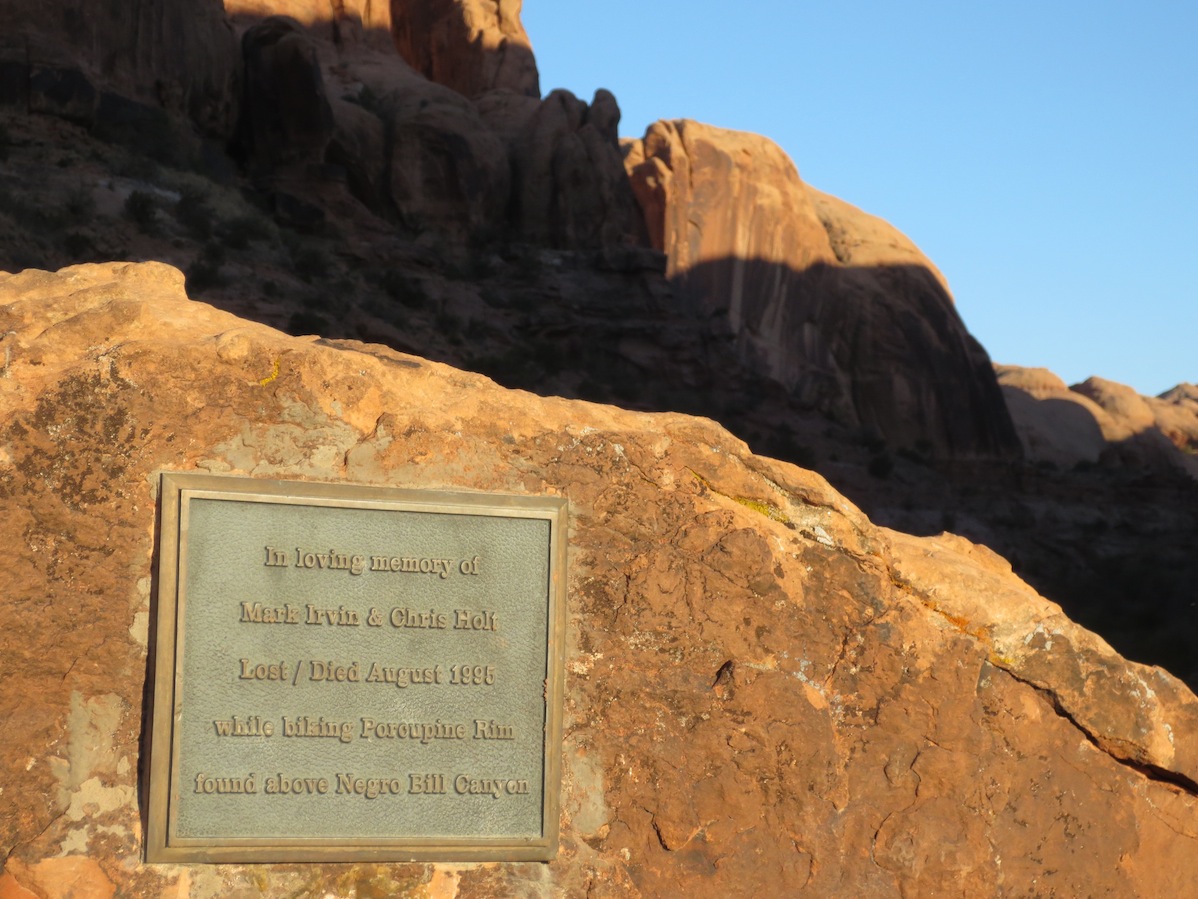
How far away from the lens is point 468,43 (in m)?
39.5

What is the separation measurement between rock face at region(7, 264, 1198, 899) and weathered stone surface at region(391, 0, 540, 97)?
3570cm

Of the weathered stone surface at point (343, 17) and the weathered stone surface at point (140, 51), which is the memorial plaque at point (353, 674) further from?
the weathered stone surface at point (343, 17)

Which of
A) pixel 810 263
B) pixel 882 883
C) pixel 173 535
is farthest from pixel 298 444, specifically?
pixel 810 263

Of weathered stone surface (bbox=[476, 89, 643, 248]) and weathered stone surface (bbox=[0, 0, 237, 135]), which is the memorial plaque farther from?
weathered stone surface (bbox=[476, 89, 643, 248])

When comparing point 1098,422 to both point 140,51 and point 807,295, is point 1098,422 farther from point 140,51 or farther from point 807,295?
point 140,51

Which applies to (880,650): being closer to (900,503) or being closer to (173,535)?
(173,535)

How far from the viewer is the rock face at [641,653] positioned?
4.26m

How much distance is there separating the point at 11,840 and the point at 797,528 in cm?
290

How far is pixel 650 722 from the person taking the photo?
4734mm


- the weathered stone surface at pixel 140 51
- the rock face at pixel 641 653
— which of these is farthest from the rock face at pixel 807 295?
the rock face at pixel 641 653

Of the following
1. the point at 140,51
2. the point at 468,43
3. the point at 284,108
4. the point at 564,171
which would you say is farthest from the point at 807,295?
the point at 140,51

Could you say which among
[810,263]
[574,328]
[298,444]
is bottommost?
[298,444]

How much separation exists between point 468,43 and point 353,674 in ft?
123

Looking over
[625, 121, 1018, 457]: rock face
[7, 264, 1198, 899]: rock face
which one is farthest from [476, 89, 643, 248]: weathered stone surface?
[7, 264, 1198, 899]: rock face
